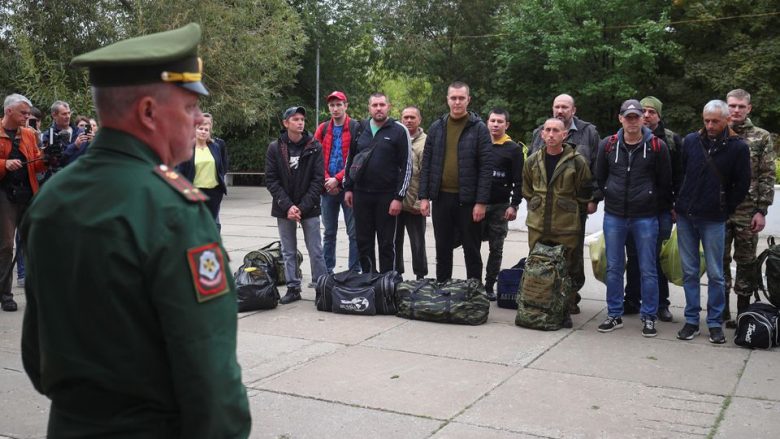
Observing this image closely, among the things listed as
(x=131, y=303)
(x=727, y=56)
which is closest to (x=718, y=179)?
(x=131, y=303)

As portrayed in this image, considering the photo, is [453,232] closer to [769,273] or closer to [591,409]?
[769,273]

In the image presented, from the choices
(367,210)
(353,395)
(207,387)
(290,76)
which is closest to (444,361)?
(353,395)

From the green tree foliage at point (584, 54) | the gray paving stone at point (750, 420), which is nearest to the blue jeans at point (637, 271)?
the gray paving stone at point (750, 420)

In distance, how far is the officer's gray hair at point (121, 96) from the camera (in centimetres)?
194

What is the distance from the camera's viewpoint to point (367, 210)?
857cm

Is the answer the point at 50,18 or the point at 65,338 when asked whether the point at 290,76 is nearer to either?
the point at 50,18

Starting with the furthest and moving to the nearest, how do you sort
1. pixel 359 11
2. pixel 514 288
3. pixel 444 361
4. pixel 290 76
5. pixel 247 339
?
pixel 359 11 → pixel 290 76 → pixel 514 288 → pixel 247 339 → pixel 444 361

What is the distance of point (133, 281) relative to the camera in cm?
182

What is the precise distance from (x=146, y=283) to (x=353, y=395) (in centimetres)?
365

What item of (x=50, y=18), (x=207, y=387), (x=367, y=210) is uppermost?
(x=50, y=18)

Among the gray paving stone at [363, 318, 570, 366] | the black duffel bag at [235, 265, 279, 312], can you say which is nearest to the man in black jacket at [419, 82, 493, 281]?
the gray paving stone at [363, 318, 570, 366]

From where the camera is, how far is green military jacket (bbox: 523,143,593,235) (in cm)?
745

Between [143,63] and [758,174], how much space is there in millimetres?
6505

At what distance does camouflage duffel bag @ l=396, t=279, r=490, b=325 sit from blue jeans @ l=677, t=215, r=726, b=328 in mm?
1736
